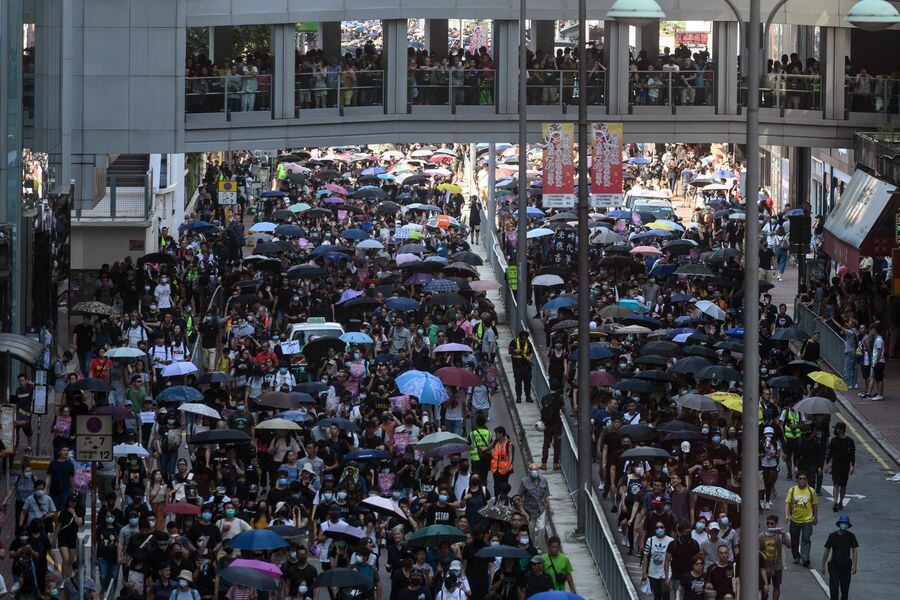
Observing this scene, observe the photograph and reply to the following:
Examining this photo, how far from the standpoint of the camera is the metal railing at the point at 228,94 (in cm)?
4509

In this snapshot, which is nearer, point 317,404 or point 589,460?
point 589,460

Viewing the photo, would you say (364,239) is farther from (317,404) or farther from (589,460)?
(589,460)

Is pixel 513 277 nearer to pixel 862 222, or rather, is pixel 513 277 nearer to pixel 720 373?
pixel 862 222

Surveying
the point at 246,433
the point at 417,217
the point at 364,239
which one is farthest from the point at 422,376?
the point at 417,217

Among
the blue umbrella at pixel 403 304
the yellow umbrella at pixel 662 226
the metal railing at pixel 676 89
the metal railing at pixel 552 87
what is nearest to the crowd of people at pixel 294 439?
the blue umbrella at pixel 403 304

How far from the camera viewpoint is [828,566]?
21766mm

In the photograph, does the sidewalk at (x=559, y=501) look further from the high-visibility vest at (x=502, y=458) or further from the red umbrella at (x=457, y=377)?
the red umbrella at (x=457, y=377)

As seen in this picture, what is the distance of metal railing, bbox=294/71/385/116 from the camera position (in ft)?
151

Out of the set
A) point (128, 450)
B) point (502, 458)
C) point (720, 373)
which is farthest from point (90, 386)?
point (720, 373)

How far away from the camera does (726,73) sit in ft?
155

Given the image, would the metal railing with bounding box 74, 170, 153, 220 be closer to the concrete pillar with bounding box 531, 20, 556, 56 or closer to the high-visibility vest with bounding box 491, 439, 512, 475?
the concrete pillar with bounding box 531, 20, 556, 56

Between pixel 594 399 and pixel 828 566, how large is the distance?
345 inches

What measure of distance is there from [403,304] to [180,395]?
31.4 ft

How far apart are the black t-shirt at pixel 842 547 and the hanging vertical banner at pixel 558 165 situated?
1827cm
